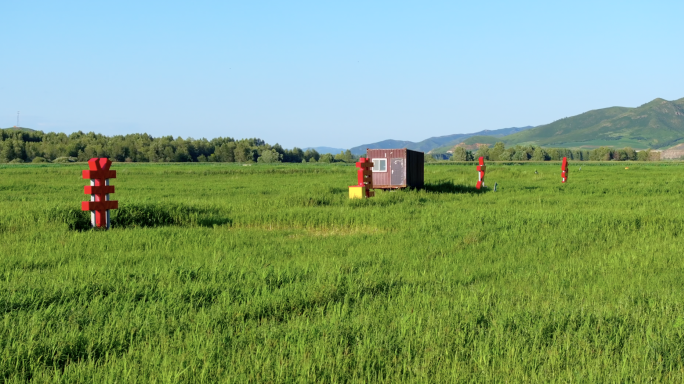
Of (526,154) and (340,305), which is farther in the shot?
(526,154)

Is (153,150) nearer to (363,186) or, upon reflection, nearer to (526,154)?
(526,154)

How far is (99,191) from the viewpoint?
36.8 ft

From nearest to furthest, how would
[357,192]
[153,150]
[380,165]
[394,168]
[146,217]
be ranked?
[146,217] → [357,192] → [394,168] → [380,165] → [153,150]

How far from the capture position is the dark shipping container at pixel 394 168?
24344mm

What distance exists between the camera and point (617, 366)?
3885mm

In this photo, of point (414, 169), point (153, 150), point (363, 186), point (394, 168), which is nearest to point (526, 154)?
point (153, 150)

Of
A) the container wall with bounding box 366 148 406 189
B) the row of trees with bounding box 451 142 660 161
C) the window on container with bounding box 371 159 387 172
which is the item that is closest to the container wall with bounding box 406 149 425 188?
the container wall with bounding box 366 148 406 189

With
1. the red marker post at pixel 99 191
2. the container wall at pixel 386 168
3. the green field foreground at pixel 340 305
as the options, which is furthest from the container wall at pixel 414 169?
the red marker post at pixel 99 191

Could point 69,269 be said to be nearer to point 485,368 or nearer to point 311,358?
point 311,358

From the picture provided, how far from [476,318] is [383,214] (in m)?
9.02

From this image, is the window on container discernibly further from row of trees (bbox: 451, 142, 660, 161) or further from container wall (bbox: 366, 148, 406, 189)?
row of trees (bbox: 451, 142, 660, 161)

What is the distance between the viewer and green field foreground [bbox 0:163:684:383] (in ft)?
12.6

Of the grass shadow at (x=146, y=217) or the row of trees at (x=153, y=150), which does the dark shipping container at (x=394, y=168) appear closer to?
the grass shadow at (x=146, y=217)

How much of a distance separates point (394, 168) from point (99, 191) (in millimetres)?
15651
